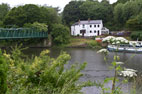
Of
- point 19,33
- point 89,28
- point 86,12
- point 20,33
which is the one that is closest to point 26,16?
point 20,33

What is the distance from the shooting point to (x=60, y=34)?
39906 millimetres

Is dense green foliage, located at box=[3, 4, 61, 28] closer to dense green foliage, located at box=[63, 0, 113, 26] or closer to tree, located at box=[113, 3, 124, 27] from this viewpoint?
dense green foliage, located at box=[63, 0, 113, 26]

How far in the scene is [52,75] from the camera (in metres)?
5.02

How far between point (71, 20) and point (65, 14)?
2857 millimetres

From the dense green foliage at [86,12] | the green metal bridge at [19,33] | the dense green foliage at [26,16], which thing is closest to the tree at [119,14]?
the dense green foliage at [86,12]

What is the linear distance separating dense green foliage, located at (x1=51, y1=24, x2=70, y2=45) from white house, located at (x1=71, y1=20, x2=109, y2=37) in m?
12.0

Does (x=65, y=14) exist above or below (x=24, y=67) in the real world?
above

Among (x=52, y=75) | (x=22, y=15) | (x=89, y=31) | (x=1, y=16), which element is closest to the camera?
(x=52, y=75)

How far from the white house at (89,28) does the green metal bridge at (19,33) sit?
49.1 feet

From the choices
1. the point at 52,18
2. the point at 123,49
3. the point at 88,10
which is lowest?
the point at 123,49

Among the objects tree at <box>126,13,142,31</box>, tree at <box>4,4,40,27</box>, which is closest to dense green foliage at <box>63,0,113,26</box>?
tree at <box>126,13,142,31</box>

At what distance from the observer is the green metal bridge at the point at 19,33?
31.0m

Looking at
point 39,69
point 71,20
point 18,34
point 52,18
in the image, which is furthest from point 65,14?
point 39,69

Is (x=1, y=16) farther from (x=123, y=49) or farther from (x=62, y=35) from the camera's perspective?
(x=123, y=49)
